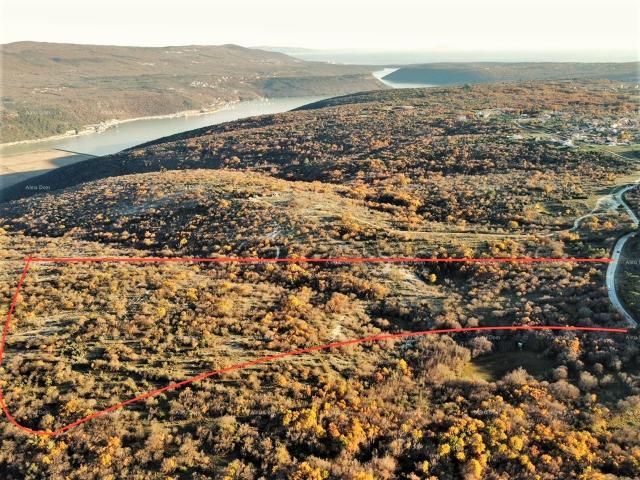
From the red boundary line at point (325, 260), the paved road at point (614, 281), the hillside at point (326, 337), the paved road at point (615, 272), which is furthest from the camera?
the red boundary line at point (325, 260)

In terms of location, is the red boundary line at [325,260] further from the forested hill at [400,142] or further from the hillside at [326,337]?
the forested hill at [400,142]

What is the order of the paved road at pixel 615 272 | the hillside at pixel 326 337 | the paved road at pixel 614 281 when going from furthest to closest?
the paved road at pixel 615 272 → the paved road at pixel 614 281 → the hillside at pixel 326 337

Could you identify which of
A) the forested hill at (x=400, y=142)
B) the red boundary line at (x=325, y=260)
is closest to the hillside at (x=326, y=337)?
the red boundary line at (x=325, y=260)

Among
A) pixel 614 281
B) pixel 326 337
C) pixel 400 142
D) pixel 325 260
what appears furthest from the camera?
pixel 400 142

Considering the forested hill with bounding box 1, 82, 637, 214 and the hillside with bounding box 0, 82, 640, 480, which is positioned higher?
the forested hill with bounding box 1, 82, 637, 214

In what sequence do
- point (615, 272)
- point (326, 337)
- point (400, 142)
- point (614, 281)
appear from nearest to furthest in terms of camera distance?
point (326, 337) < point (614, 281) < point (615, 272) < point (400, 142)

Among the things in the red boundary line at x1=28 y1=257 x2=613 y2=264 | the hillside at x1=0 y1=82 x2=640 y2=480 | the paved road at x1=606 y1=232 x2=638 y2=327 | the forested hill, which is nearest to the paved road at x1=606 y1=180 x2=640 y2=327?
the paved road at x1=606 y1=232 x2=638 y2=327

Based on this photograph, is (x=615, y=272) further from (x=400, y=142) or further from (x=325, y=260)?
(x=400, y=142)

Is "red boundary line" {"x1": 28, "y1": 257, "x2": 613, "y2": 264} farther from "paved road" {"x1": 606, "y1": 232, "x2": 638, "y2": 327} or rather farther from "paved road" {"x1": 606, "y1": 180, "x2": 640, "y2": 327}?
"paved road" {"x1": 606, "y1": 180, "x2": 640, "y2": 327}

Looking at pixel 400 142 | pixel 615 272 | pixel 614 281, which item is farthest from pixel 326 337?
pixel 400 142
